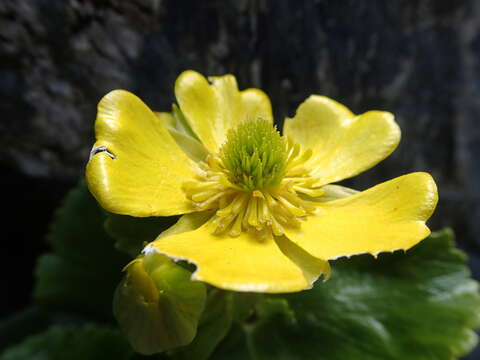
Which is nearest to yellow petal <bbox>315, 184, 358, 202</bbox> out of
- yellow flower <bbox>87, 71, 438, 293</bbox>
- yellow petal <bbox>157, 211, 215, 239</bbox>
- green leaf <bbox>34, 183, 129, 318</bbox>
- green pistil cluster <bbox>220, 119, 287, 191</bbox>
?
yellow flower <bbox>87, 71, 438, 293</bbox>

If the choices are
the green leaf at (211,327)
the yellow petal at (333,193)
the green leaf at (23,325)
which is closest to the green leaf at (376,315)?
the green leaf at (211,327)

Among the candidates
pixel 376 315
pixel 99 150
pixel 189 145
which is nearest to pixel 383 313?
pixel 376 315

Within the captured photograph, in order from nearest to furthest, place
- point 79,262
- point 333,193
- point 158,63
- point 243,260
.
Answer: point 243,260 < point 333,193 < point 158,63 < point 79,262

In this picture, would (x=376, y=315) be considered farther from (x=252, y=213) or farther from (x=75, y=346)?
(x=75, y=346)

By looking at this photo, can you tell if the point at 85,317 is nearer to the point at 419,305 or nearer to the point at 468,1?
the point at 419,305

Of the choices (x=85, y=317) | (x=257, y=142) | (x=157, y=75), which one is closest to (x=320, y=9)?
(x=157, y=75)

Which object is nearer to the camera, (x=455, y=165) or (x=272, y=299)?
(x=272, y=299)

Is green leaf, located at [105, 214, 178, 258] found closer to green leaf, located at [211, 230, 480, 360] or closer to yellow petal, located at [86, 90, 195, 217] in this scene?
yellow petal, located at [86, 90, 195, 217]
